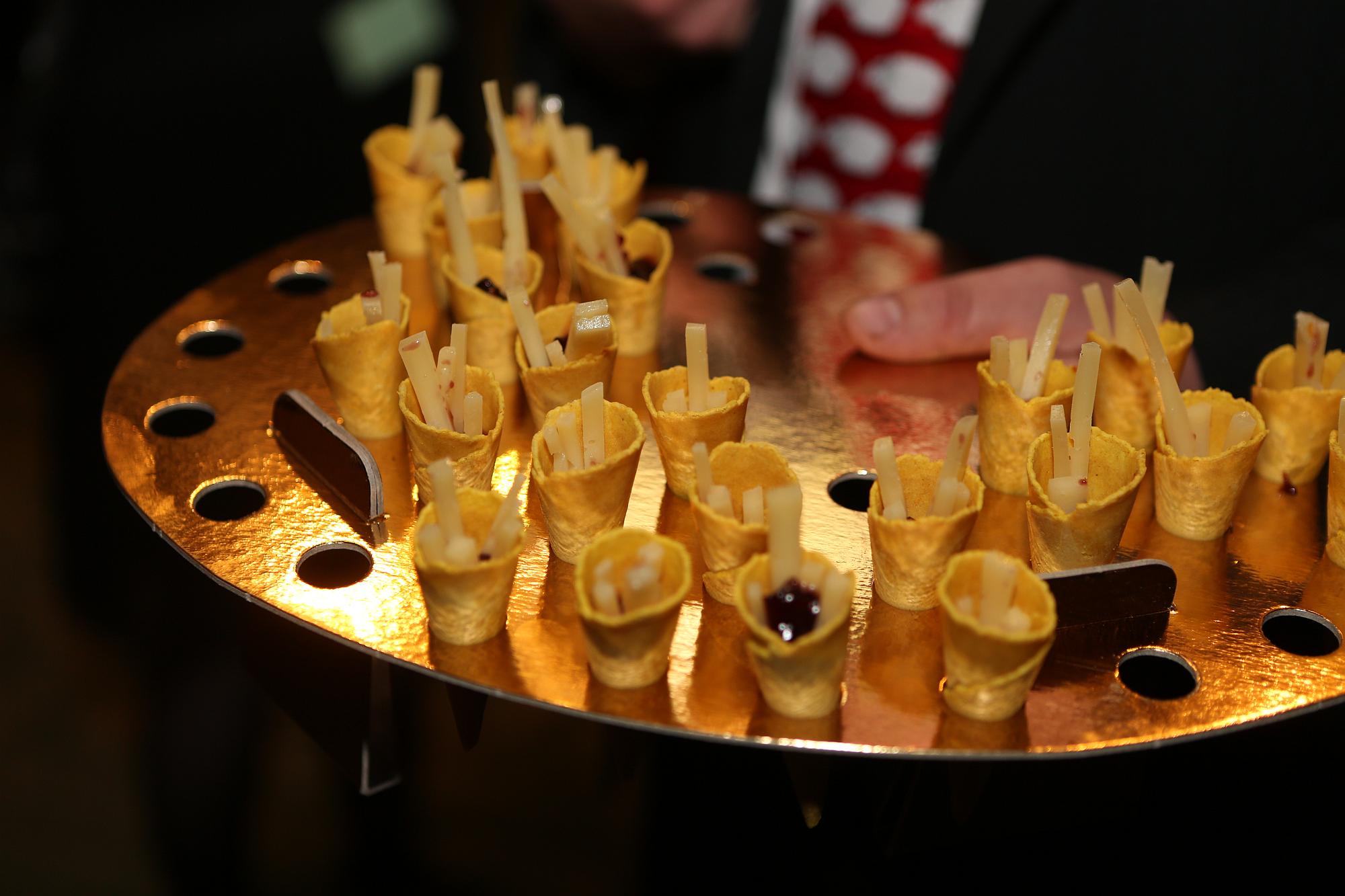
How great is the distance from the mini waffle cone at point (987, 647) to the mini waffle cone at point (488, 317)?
2.85 ft

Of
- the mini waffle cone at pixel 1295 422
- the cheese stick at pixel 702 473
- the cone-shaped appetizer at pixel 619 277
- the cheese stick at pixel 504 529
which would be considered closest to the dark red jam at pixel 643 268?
the cone-shaped appetizer at pixel 619 277

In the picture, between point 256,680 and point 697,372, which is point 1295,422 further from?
point 256,680

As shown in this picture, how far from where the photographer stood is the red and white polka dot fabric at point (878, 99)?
120 inches

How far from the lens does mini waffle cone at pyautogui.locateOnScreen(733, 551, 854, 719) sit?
1411 mm

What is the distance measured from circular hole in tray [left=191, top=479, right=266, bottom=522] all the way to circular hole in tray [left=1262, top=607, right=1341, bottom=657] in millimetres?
1391

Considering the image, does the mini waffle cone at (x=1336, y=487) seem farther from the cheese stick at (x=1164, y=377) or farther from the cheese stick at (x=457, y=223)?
the cheese stick at (x=457, y=223)

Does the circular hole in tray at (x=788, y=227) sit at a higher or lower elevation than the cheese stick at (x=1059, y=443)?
lower

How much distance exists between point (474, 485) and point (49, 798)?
2683 millimetres

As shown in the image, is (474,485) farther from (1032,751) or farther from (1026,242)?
(1026,242)

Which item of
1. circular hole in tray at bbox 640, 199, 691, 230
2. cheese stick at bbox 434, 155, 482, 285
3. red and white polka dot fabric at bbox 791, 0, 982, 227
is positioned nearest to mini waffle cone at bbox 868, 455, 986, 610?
cheese stick at bbox 434, 155, 482, 285

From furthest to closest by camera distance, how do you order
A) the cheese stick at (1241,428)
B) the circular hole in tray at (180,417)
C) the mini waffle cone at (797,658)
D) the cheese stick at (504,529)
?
the circular hole in tray at (180,417)
the cheese stick at (1241,428)
the cheese stick at (504,529)
the mini waffle cone at (797,658)

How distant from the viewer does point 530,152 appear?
2.55 m

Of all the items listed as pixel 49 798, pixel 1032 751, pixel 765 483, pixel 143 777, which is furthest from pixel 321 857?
pixel 1032 751

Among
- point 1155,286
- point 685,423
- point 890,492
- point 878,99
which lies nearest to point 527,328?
point 685,423
